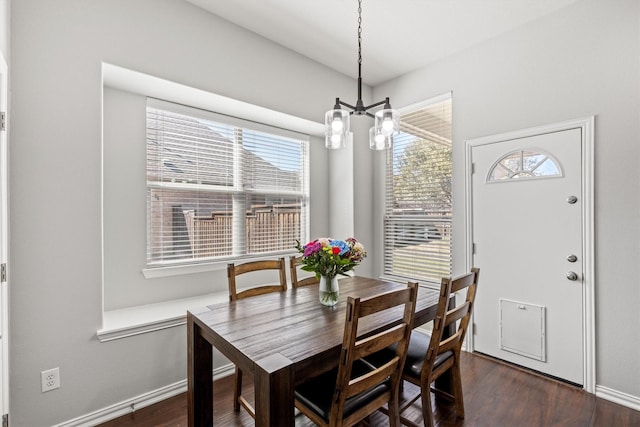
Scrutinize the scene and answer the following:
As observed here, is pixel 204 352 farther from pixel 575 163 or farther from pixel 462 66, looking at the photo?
pixel 462 66

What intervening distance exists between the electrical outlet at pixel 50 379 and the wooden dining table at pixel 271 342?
82 centimetres

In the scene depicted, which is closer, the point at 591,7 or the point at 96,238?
the point at 96,238

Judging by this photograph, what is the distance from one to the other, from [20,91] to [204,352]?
72.0 inches

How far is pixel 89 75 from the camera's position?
1.98 metres

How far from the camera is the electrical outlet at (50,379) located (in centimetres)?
181

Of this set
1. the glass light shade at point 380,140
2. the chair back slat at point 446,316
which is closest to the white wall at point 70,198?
the glass light shade at point 380,140

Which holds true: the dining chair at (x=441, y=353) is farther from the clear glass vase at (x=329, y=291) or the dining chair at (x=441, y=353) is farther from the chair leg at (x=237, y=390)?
the chair leg at (x=237, y=390)

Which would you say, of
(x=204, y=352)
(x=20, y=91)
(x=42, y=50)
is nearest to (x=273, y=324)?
(x=204, y=352)

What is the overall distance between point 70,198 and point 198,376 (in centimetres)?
134

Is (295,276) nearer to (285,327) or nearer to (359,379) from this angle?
(285,327)

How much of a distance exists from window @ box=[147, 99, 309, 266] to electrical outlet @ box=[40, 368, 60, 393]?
93cm

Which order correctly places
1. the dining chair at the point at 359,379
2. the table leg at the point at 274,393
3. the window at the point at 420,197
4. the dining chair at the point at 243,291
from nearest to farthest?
the table leg at the point at 274,393 < the dining chair at the point at 359,379 < the dining chair at the point at 243,291 < the window at the point at 420,197

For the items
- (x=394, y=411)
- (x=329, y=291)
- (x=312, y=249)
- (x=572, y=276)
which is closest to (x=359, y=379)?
(x=394, y=411)

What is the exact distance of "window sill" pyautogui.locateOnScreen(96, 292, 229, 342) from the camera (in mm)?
2043
